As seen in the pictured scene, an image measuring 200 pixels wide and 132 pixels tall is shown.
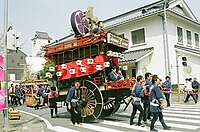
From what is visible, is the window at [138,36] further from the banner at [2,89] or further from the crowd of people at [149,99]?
the banner at [2,89]

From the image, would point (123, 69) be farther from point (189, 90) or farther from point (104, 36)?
point (189, 90)

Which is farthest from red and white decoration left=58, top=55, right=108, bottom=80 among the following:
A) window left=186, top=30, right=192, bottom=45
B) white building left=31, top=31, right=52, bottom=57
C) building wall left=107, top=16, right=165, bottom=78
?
white building left=31, top=31, right=52, bottom=57

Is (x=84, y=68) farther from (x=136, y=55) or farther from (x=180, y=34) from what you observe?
(x=180, y=34)

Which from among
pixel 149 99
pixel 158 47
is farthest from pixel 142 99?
pixel 158 47

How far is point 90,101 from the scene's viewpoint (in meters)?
9.88

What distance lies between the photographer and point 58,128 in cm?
920

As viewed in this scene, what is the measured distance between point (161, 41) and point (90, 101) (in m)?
13.1

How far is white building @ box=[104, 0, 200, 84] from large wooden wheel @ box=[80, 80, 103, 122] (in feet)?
33.4

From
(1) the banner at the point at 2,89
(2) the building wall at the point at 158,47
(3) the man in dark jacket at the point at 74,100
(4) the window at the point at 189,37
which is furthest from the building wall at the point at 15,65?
(3) the man in dark jacket at the point at 74,100

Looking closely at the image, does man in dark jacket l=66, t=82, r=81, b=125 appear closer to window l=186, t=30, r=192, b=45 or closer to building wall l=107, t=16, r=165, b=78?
building wall l=107, t=16, r=165, b=78

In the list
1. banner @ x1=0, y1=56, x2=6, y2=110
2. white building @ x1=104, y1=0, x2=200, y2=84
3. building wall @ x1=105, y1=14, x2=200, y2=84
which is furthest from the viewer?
building wall @ x1=105, y1=14, x2=200, y2=84

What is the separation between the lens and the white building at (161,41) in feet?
67.6

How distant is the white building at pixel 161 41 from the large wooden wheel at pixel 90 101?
10186 millimetres

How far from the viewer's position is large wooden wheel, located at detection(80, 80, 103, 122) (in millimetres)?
9531
